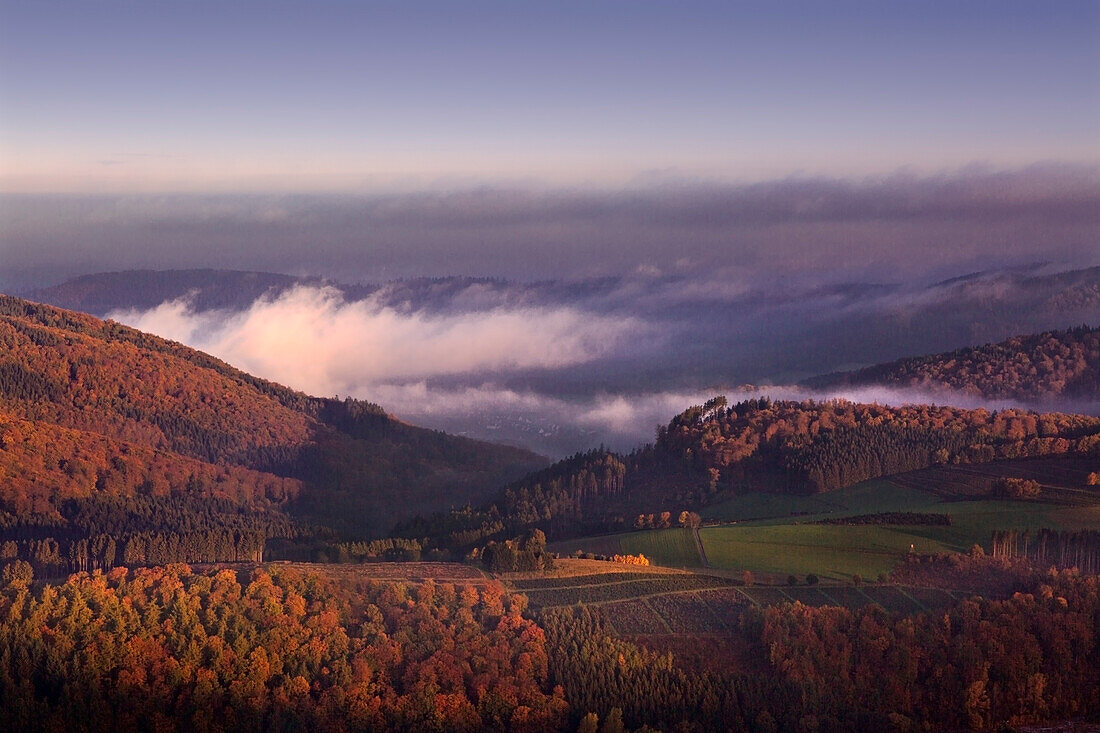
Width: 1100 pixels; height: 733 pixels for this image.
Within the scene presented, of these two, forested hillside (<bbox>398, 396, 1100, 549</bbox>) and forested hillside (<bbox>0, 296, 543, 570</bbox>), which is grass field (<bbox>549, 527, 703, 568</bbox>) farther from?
forested hillside (<bbox>0, 296, 543, 570</bbox>)

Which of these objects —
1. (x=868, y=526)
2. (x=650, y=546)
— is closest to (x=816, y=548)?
(x=868, y=526)

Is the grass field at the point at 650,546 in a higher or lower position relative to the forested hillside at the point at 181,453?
lower

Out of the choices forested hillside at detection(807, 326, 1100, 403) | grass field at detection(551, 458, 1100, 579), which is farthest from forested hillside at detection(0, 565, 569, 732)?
forested hillside at detection(807, 326, 1100, 403)

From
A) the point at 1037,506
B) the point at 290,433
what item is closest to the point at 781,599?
the point at 1037,506

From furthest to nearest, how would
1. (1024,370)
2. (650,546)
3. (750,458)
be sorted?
(1024,370) < (750,458) < (650,546)

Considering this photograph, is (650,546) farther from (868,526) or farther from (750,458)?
(750,458)

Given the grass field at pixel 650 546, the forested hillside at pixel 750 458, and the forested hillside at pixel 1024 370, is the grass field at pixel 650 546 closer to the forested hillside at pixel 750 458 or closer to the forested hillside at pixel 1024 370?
the forested hillside at pixel 750 458

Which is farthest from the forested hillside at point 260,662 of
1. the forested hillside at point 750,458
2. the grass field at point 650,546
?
the forested hillside at point 750,458
